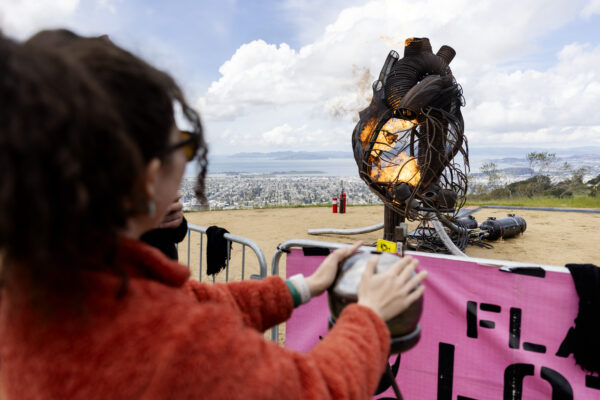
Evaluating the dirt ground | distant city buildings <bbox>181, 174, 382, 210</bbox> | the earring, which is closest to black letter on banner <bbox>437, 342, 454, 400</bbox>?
distant city buildings <bbox>181, 174, 382, 210</bbox>

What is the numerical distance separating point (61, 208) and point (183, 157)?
0.31 meters

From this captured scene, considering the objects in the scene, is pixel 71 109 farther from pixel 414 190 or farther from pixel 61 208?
pixel 414 190

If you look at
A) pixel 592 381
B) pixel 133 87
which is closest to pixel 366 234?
pixel 592 381

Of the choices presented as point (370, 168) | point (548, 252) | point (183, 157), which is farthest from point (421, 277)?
point (548, 252)

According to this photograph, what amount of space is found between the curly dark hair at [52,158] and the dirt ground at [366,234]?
566 centimetres

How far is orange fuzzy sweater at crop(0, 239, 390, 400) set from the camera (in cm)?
64

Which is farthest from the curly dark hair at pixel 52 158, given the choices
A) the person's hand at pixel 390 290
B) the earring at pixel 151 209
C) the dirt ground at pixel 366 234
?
the dirt ground at pixel 366 234

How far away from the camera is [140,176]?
672 mm

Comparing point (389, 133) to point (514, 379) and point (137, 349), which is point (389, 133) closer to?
point (514, 379)

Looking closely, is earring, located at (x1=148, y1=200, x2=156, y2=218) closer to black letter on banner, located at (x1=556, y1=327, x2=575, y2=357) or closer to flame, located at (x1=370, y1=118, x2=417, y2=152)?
black letter on banner, located at (x1=556, y1=327, x2=575, y2=357)

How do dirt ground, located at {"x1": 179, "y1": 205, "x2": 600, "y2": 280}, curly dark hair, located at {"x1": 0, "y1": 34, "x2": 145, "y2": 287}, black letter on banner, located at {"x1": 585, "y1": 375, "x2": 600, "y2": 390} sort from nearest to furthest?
curly dark hair, located at {"x1": 0, "y1": 34, "x2": 145, "y2": 287} → black letter on banner, located at {"x1": 585, "y1": 375, "x2": 600, "y2": 390} → dirt ground, located at {"x1": 179, "y1": 205, "x2": 600, "y2": 280}

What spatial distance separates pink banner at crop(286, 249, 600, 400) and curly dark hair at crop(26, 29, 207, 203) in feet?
6.85

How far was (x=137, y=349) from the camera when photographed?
64cm

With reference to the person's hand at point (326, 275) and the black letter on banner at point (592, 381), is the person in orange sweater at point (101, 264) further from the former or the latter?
the black letter on banner at point (592, 381)
